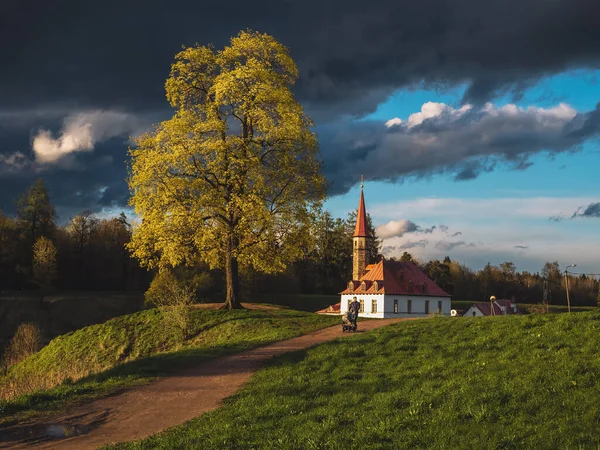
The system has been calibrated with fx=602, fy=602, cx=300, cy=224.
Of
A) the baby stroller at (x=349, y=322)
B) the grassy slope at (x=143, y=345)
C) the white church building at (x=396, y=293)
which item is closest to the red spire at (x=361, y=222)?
the white church building at (x=396, y=293)

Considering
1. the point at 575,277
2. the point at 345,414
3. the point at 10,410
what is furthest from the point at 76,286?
the point at 575,277

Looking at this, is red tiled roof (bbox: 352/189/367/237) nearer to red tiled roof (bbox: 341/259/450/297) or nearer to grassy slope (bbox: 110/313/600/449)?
red tiled roof (bbox: 341/259/450/297)

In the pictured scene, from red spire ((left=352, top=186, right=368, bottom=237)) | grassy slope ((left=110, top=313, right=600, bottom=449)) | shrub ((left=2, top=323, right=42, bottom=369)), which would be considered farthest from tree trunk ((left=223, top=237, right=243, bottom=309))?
red spire ((left=352, top=186, right=368, bottom=237))

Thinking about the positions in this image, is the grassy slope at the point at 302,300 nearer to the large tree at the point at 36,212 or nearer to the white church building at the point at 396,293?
the white church building at the point at 396,293

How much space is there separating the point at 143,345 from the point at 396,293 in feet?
168

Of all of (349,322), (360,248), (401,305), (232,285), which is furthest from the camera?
(360,248)

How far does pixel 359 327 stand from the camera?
3080cm

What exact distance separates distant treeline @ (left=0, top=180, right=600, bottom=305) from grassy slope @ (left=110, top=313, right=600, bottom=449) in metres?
53.1

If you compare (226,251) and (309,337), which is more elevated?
(226,251)

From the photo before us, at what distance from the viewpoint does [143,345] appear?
31906 millimetres

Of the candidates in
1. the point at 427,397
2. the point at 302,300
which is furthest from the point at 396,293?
the point at 427,397

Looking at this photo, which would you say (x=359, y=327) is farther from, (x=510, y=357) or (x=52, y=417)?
(x=52, y=417)

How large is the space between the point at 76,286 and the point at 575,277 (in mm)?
119038

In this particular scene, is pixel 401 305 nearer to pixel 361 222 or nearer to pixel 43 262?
pixel 361 222
